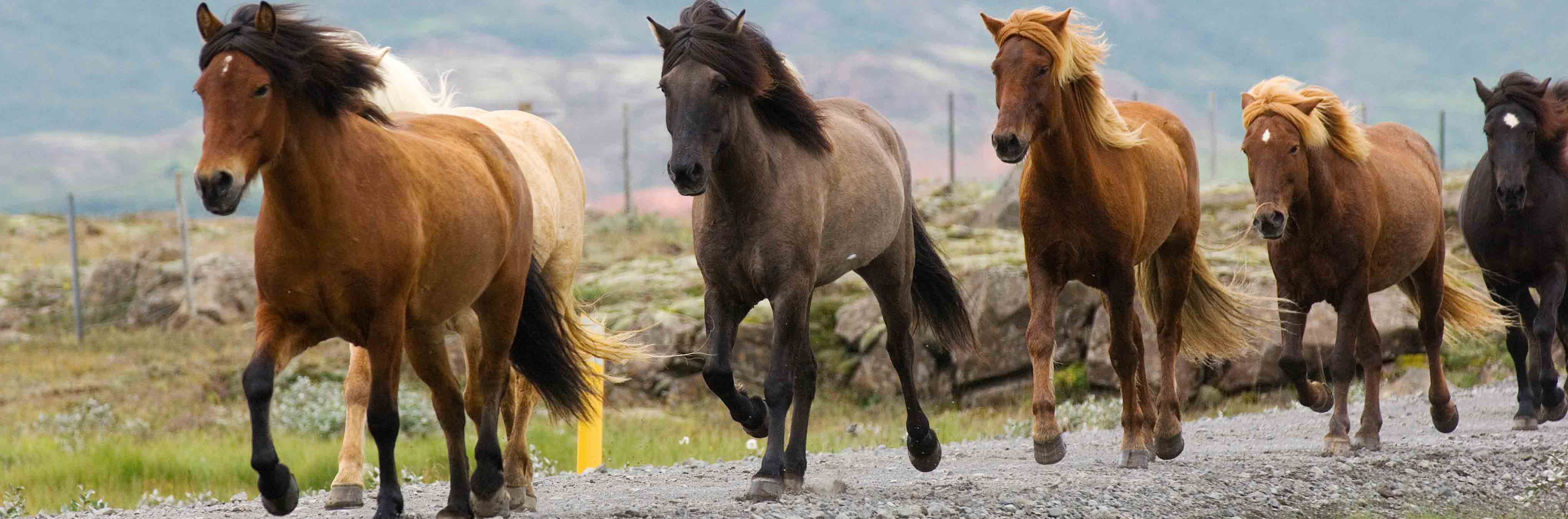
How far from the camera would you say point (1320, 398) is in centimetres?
891

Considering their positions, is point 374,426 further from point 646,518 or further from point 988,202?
point 988,202

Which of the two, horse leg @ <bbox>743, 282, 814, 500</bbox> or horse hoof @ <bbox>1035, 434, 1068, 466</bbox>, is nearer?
horse leg @ <bbox>743, 282, 814, 500</bbox>

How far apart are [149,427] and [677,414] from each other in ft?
16.0

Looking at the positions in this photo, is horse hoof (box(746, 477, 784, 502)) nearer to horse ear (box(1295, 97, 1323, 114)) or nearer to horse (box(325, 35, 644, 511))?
horse (box(325, 35, 644, 511))

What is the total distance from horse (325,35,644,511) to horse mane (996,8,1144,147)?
7.72ft

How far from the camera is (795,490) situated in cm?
626

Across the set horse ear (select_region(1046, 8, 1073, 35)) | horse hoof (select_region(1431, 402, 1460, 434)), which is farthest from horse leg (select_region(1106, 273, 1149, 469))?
horse hoof (select_region(1431, 402, 1460, 434))

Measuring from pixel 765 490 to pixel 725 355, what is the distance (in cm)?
60

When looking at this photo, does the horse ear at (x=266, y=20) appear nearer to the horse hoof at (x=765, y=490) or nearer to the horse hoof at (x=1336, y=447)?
the horse hoof at (x=765, y=490)

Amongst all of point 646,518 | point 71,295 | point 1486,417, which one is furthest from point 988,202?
point 646,518

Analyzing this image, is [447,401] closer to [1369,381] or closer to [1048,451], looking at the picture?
[1048,451]

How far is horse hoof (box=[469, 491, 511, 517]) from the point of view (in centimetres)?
591

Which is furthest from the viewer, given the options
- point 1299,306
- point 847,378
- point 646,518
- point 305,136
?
point 847,378

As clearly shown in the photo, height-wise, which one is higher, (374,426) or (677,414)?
(374,426)
